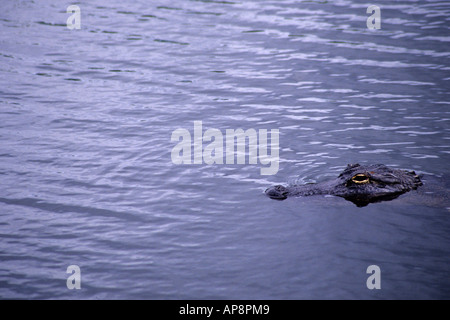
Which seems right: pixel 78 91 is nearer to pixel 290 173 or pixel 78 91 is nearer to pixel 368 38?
pixel 290 173

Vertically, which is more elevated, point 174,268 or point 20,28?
point 20,28

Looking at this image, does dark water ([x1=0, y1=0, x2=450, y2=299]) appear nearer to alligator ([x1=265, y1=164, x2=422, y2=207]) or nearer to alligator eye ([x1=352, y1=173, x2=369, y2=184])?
alligator ([x1=265, y1=164, x2=422, y2=207])

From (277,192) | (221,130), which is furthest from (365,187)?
(221,130)

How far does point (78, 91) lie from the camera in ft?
52.0

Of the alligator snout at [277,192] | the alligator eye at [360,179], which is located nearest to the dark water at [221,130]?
the alligator snout at [277,192]

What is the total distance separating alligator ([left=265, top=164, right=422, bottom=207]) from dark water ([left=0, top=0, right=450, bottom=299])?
20 cm

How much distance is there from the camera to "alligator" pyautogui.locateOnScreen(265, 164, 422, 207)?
32.3ft

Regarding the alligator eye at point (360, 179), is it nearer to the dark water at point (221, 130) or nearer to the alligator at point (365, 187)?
the alligator at point (365, 187)

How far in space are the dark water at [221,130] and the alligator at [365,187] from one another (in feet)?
0.66

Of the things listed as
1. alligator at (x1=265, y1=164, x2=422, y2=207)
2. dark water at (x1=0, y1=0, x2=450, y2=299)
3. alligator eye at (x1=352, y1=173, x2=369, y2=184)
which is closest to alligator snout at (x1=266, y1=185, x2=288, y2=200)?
alligator at (x1=265, y1=164, x2=422, y2=207)

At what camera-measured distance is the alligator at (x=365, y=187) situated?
32.3 ft

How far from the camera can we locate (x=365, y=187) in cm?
989

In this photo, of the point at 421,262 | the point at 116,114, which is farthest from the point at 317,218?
the point at 116,114

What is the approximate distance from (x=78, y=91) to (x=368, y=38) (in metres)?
9.76
